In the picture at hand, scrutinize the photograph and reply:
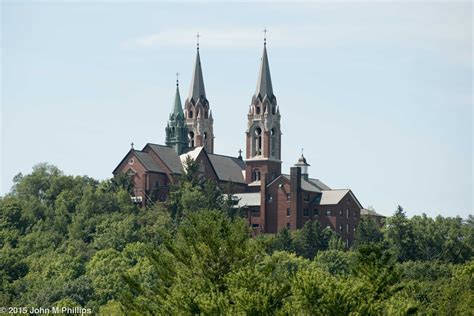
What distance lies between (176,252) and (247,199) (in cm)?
7328

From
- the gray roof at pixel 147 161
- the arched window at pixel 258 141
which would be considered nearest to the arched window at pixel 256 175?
the arched window at pixel 258 141

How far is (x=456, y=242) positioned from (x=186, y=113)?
32270 mm

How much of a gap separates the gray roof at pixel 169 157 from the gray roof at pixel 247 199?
5667 millimetres

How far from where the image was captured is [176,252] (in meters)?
73.7

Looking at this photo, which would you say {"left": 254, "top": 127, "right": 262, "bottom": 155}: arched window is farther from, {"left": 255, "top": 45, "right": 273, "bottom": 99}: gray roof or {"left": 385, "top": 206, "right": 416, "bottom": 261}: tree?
{"left": 385, "top": 206, "right": 416, "bottom": 261}: tree

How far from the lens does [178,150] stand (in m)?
151

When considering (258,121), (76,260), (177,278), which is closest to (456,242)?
(258,121)

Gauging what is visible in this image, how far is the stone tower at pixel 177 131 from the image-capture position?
152250 mm

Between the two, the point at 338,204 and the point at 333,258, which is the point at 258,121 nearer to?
the point at 338,204

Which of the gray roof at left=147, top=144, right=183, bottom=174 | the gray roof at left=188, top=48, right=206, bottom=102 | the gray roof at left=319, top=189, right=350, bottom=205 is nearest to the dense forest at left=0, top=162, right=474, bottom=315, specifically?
the gray roof at left=147, top=144, right=183, bottom=174

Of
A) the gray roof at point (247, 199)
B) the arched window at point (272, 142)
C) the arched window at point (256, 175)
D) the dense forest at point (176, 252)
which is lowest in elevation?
the dense forest at point (176, 252)

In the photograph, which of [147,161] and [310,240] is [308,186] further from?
[147,161]

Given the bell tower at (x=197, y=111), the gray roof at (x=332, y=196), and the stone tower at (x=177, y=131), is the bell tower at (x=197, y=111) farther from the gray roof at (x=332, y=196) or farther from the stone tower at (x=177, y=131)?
the gray roof at (x=332, y=196)

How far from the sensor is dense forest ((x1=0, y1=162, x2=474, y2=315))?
7162 cm
